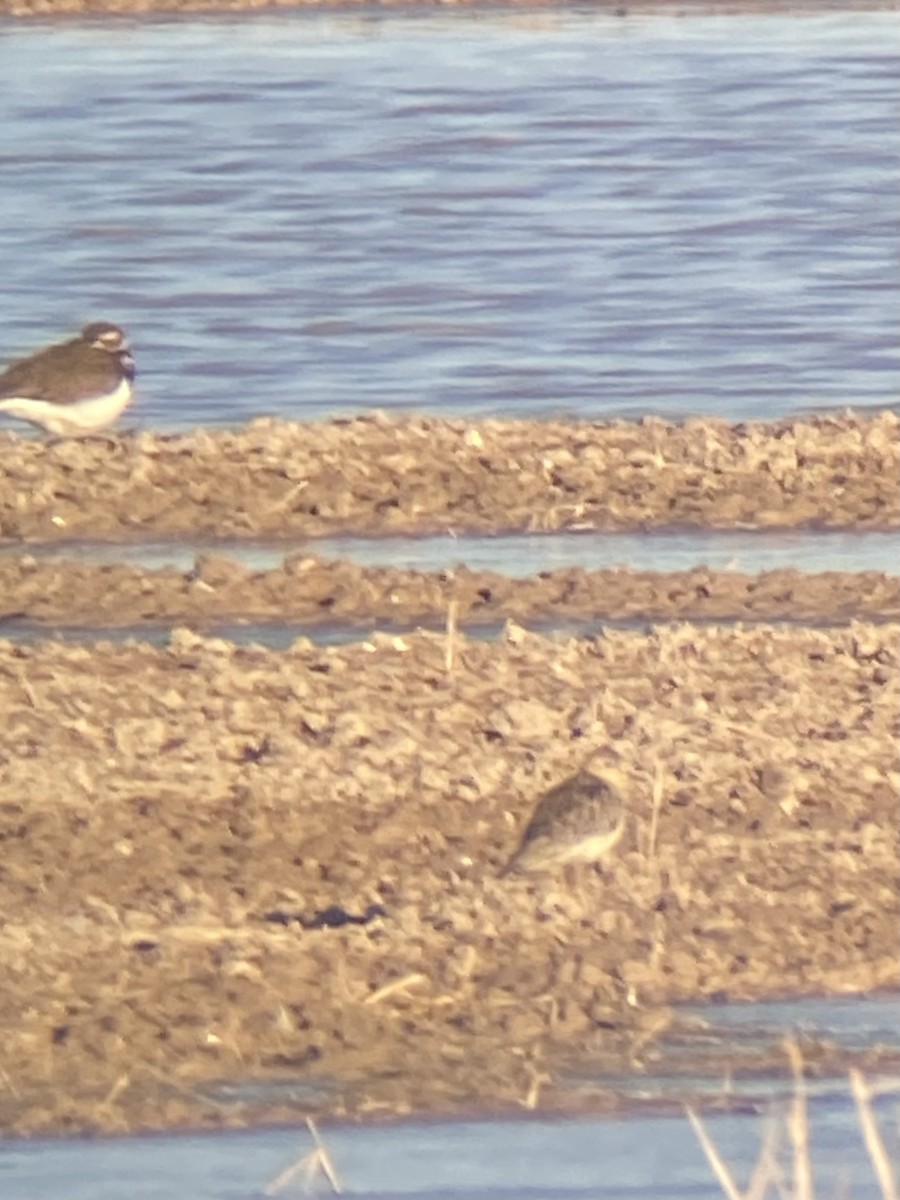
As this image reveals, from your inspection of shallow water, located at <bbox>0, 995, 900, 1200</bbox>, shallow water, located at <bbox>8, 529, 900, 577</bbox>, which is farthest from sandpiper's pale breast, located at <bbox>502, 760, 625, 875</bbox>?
shallow water, located at <bbox>8, 529, 900, 577</bbox>

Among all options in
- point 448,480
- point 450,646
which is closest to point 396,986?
point 450,646

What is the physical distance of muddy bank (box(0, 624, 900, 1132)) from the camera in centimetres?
651

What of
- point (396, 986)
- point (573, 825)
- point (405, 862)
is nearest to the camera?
point (396, 986)

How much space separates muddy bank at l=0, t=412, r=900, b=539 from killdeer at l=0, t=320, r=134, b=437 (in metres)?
0.11

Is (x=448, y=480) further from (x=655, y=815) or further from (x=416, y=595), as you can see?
(x=655, y=815)

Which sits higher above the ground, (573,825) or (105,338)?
(573,825)

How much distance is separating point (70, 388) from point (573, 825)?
6322 millimetres

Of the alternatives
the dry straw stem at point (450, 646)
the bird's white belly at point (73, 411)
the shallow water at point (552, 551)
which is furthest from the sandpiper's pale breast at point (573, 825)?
the bird's white belly at point (73, 411)

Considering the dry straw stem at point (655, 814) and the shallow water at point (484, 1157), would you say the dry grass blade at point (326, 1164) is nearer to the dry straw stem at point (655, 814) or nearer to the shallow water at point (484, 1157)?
the shallow water at point (484, 1157)

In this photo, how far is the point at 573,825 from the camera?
7.32m

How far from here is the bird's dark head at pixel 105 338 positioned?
13883 millimetres

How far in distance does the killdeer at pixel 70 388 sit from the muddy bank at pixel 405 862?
3.66 metres

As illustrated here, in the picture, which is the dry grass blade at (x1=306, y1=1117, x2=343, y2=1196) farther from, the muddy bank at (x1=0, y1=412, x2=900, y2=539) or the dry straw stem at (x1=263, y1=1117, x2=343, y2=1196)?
the muddy bank at (x1=0, y1=412, x2=900, y2=539)

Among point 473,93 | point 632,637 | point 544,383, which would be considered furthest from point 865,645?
point 473,93
